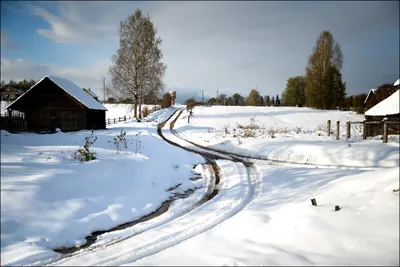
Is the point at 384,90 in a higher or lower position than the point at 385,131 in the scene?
higher

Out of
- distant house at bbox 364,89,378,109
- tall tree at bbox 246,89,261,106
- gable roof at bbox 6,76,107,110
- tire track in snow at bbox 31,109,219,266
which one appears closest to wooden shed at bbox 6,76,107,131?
gable roof at bbox 6,76,107,110

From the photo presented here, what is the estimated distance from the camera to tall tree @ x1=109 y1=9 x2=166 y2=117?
2788 centimetres

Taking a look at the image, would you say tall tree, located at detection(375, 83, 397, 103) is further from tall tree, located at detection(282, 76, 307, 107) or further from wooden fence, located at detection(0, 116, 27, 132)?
tall tree, located at detection(282, 76, 307, 107)

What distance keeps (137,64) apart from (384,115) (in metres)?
27.2

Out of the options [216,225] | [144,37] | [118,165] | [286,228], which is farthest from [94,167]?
[144,37]

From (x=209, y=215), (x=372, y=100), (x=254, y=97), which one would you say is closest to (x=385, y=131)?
(x=372, y=100)

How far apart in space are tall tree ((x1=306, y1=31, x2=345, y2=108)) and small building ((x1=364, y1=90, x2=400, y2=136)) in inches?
1442

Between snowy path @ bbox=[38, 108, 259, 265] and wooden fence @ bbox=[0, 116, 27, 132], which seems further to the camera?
wooden fence @ bbox=[0, 116, 27, 132]

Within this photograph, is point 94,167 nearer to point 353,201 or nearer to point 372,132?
point 353,201

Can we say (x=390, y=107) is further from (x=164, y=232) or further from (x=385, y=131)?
(x=164, y=232)

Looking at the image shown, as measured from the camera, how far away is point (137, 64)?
28094mm

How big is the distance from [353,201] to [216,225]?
107 inches

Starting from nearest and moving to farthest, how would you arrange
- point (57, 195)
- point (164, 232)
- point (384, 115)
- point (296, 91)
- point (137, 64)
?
point (164, 232) < point (57, 195) < point (384, 115) < point (137, 64) < point (296, 91)

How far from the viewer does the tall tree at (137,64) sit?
91.5 feet
